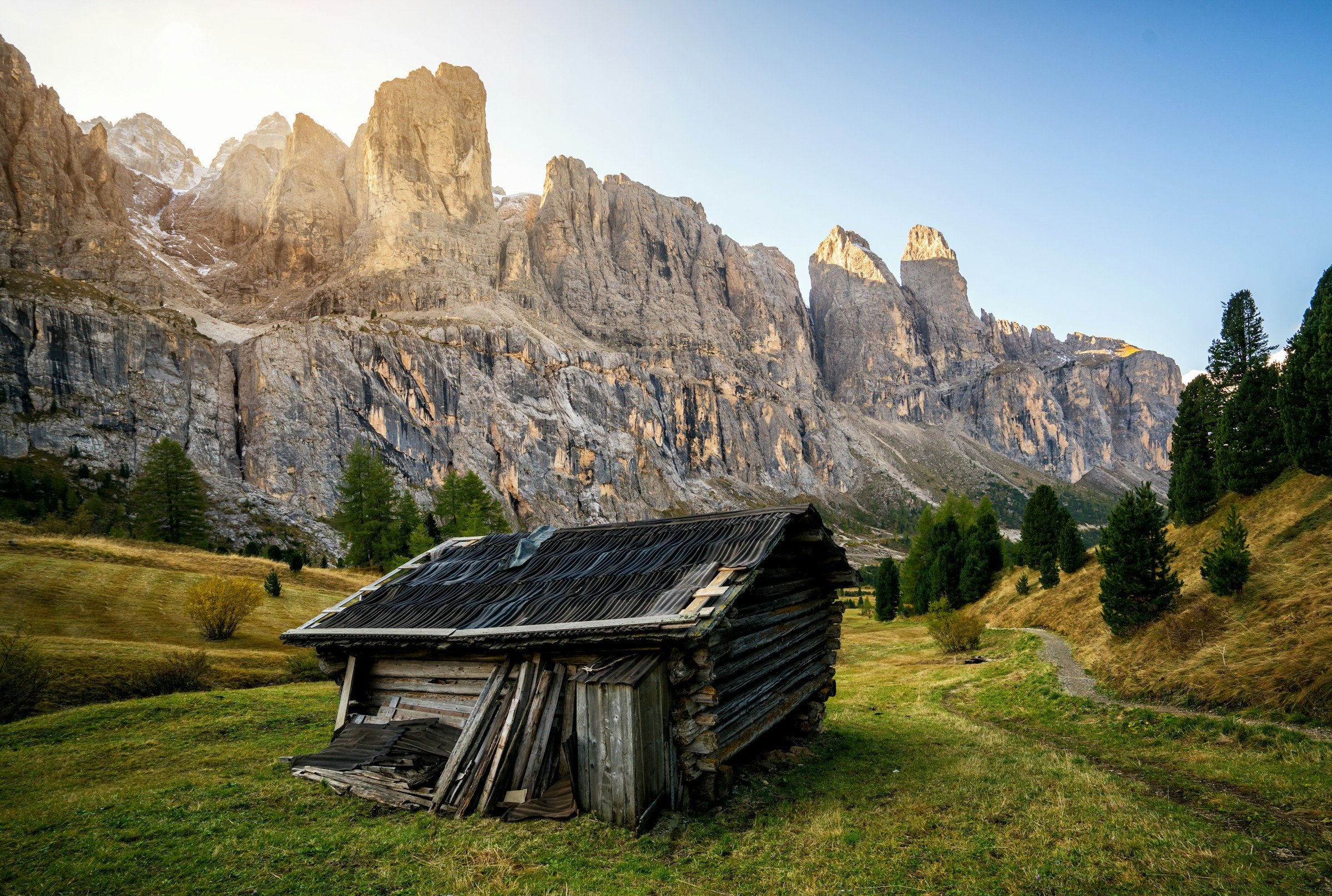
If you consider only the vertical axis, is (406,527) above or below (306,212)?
below

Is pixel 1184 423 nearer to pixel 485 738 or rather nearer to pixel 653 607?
pixel 653 607

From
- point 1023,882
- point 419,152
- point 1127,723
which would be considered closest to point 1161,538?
point 1127,723

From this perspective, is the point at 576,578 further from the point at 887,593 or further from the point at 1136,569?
the point at 887,593

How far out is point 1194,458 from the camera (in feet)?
96.8

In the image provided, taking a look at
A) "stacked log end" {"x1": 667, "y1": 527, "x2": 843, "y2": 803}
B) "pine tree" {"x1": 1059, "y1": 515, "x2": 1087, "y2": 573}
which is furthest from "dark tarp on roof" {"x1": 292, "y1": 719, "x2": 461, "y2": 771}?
"pine tree" {"x1": 1059, "y1": 515, "x2": 1087, "y2": 573}

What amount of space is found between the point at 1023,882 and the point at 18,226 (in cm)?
19778

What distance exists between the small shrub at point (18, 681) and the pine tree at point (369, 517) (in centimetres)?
3697

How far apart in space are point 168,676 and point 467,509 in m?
37.9

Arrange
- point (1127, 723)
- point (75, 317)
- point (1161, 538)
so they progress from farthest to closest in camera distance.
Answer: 1. point (75, 317)
2. point (1161, 538)
3. point (1127, 723)

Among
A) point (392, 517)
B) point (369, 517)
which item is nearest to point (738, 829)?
point (369, 517)

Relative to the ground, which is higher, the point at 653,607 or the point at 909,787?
the point at 653,607

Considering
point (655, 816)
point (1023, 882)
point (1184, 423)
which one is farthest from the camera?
point (1184, 423)

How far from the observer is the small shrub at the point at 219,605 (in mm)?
25234

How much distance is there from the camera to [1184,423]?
3381 cm
